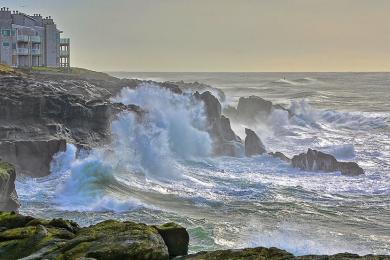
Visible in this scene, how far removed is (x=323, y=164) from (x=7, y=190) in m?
20.5

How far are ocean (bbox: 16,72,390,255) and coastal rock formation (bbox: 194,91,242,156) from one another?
2.60 feet

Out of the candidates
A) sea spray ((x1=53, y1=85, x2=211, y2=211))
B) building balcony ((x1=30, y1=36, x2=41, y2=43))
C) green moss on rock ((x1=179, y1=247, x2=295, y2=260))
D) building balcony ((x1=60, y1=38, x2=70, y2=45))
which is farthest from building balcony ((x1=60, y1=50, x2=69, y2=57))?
green moss on rock ((x1=179, y1=247, x2=295, y2=260))

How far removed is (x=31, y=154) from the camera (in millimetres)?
30672

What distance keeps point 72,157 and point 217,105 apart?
20425 millimetres

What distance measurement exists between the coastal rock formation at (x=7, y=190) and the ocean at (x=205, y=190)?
3.08 ft

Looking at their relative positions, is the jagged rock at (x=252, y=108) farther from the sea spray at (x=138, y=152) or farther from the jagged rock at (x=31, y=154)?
the jagged rock at (x=31, y=154)

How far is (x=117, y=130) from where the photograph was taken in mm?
38094

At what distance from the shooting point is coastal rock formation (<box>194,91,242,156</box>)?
43.9 m

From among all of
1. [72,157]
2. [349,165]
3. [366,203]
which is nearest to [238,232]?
[366,203]

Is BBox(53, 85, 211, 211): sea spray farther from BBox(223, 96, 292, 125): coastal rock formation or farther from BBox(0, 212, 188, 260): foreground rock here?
BBox(223, 96, 292, 125): coastal rock formation

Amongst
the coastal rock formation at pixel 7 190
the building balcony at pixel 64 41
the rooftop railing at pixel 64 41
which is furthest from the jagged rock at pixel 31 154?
the rooftop railing at pixel 64 41

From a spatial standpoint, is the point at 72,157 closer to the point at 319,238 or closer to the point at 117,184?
the point at 117,184

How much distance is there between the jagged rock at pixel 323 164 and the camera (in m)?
36.1

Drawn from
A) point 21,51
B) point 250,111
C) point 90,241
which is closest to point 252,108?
point 250,111
